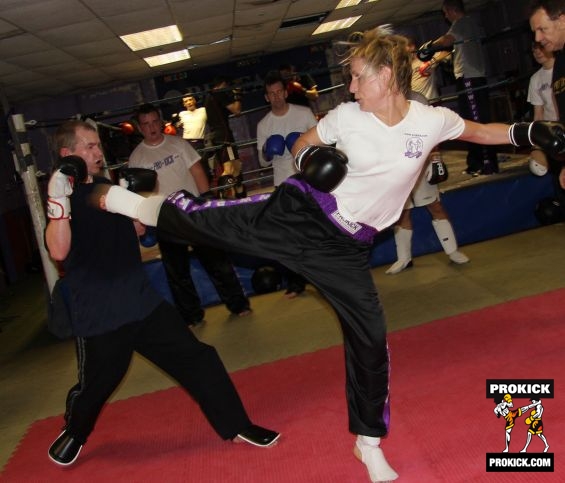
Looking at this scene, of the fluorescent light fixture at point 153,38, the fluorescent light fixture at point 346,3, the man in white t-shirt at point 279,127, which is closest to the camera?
the man in white t-shirt at point 279,127

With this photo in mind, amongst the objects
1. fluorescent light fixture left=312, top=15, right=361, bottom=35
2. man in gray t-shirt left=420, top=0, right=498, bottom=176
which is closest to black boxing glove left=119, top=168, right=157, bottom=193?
man in gray t-shirt left=420, top=0, right=498, bottom=176

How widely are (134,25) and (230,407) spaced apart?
24.2 ft

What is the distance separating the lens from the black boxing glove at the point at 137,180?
100 inches

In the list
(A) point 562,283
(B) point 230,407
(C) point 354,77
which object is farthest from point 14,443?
(A) point 562,283

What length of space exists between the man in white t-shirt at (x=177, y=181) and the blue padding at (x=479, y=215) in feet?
2.50

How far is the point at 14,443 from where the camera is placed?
10.6 ft

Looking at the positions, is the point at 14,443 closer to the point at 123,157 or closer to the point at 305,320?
the point at 305,320

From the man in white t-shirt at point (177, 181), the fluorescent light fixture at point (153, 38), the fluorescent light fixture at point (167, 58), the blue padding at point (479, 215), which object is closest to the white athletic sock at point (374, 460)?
the man in white t-shirt at point (177, 181)

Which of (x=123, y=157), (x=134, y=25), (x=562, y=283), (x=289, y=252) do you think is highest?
(x=134, y=25)

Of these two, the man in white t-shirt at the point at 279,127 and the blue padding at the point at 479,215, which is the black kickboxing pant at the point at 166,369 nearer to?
the man in white t-shirt at the point at 279,127

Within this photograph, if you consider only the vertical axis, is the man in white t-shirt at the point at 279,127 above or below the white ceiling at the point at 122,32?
below

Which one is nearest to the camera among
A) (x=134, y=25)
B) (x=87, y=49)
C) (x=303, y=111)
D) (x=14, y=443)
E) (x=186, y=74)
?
(x=14, y=443)

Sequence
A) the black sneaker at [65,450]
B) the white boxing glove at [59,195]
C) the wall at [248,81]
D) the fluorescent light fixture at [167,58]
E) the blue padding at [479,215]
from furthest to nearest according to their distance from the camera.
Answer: the wall at [248,81] → the fluorescent light fixture at [167,58] → the blue padding at [479,215] → the black sneaker at [65,450] → the white boxing glove at [59,195]

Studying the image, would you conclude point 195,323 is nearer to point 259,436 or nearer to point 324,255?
point 259,436
